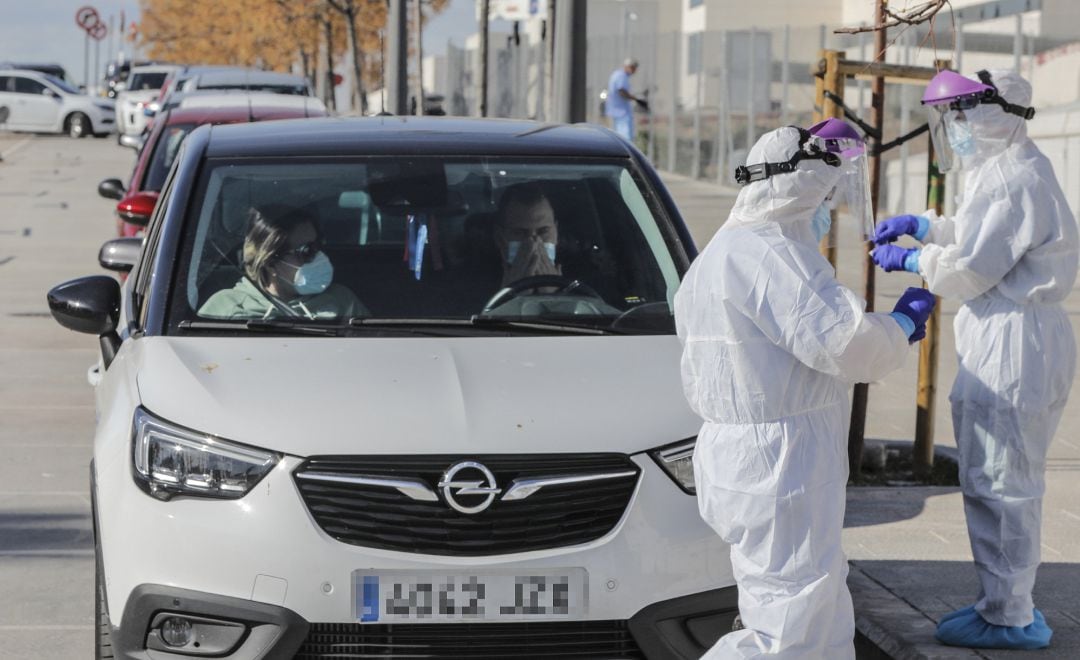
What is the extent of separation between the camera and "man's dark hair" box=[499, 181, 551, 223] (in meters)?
5.72

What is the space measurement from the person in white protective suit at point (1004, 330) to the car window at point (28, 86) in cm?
4696

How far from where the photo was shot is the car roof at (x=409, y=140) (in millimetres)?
5699

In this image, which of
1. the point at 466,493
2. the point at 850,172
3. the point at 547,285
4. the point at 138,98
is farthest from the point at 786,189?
the point at 138,98

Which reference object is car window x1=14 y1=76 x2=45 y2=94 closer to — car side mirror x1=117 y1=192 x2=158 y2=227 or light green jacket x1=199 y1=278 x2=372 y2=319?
car side mirror x1=117 y1=192 x2=158 y2=227

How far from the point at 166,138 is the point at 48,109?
39913mm

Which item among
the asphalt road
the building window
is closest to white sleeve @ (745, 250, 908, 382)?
the asphalt road

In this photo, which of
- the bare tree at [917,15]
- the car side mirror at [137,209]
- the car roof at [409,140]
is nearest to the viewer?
the bare tree at [917,15]

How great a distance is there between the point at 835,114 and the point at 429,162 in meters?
2.22

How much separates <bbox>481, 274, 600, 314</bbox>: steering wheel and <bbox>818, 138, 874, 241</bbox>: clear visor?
0.85 m

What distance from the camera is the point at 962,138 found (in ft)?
17.1

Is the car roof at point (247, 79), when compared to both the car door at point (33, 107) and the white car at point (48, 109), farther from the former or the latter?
the car door at point (33, 107)

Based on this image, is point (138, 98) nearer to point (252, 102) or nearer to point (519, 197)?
point (252, 102)

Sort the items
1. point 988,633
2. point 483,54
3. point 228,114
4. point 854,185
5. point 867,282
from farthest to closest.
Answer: point 483,54 < point 228,114 < point 867,282 < point 988,633 < point 854,185

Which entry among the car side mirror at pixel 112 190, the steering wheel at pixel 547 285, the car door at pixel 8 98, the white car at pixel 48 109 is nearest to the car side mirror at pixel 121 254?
the steering wheel at pixel 547 285
